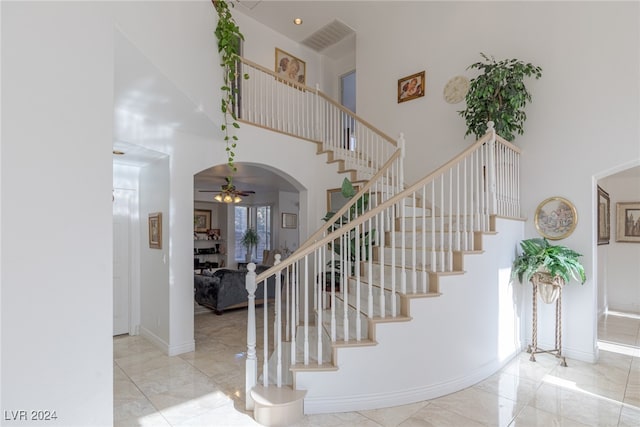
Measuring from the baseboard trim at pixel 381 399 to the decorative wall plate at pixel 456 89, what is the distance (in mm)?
3686

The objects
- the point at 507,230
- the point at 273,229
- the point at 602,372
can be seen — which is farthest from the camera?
the point at 273,229

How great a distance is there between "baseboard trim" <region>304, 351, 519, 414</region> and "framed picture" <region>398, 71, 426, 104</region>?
4098mm

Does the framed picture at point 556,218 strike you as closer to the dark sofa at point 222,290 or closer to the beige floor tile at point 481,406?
the beige floor tile at point 481,406

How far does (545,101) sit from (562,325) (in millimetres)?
2657

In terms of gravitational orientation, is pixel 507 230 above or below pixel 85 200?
below

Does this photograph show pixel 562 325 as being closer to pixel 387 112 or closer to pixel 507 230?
pixel 507 230

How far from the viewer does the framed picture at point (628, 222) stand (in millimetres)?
5660


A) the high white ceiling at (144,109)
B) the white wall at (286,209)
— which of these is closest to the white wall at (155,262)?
the high white ceiling at (144,109)

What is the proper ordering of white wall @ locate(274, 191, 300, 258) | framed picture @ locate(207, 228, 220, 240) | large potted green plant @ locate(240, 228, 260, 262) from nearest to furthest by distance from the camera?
white wall @ locate(274, 191, 300, 258) → framed picture @ locate(207, 228, 220, 240) → large potted green plant @ locate(240, 228, 260, 262)

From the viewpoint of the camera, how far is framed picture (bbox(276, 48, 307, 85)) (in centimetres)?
661

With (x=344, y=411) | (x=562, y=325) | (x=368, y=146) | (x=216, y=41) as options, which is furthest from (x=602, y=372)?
(x=216, y=41)

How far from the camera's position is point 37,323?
3.98 feet

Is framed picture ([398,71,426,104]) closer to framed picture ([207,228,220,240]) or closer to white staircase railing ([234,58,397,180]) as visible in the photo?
white staircase railing ([234,58,397,180])

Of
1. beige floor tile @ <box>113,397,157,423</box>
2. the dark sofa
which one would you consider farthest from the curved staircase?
the dark sofa
